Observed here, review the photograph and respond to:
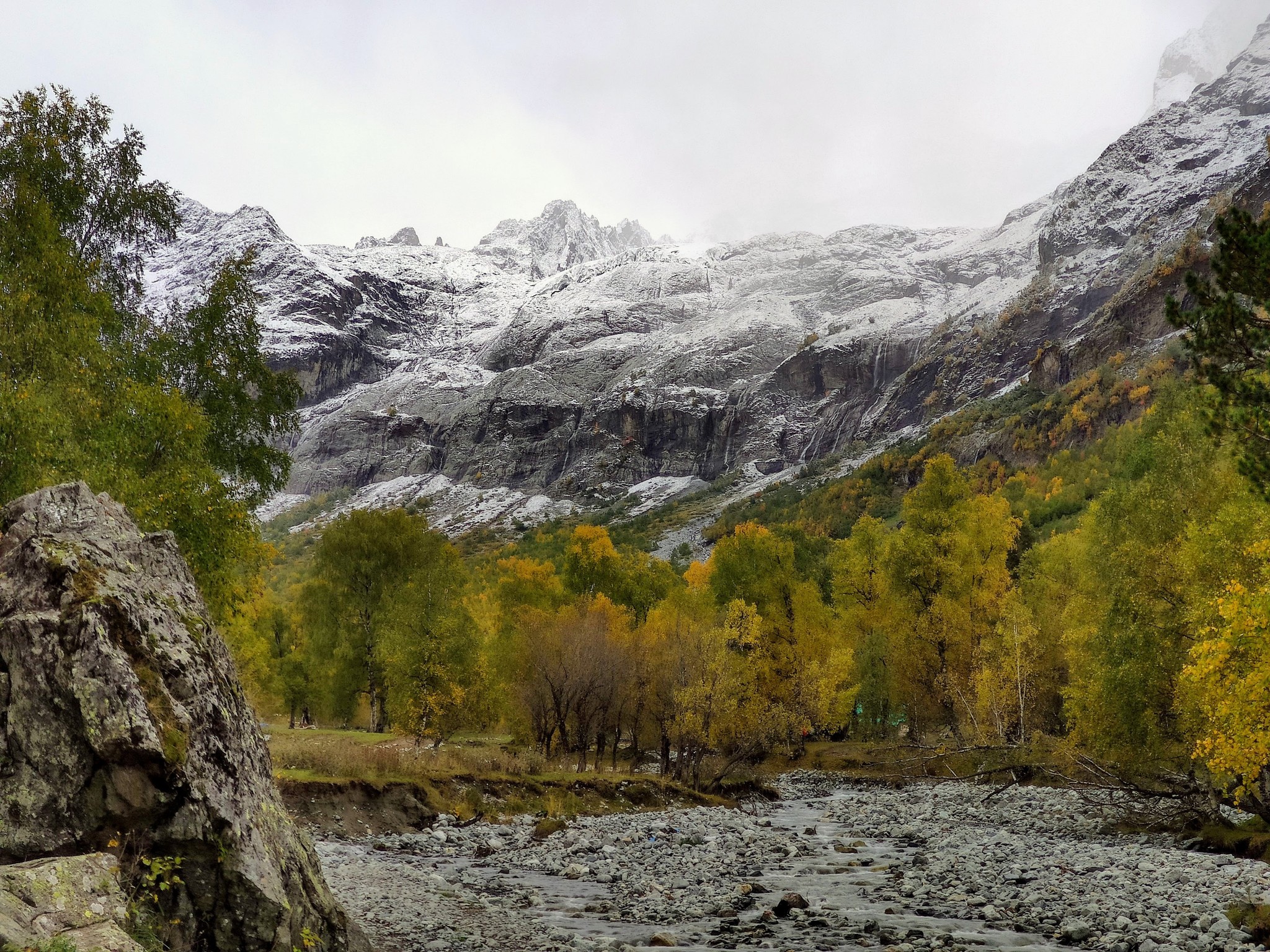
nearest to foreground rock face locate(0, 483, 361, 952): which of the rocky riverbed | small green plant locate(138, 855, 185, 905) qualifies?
small green plant locate(138, 855, 185, 905)

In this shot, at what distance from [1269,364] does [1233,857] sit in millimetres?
15288

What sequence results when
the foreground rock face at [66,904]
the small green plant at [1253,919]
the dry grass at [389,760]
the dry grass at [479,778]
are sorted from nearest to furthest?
the foreground rock face at [66,904] < the small green plant at [1253,919] < the dry grass at [389,760] < the dry grass at [479,778]

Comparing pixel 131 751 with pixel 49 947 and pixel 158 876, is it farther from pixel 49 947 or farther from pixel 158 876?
pixel 49 947

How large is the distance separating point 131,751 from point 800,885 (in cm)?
1831

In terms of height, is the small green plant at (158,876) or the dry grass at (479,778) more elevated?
the small green plant at (158,876)

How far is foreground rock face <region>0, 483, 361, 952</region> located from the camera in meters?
8.05

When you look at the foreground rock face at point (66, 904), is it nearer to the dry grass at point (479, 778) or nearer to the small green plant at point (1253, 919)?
A: the small green plant at point (1253, 919)

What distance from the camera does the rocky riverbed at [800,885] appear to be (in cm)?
1529

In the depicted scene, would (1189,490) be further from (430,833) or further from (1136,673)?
(430,833)

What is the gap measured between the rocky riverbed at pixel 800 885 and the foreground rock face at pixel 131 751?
647 cm

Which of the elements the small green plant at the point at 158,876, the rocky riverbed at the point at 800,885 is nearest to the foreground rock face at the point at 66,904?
the small green plant at the point at 158,876

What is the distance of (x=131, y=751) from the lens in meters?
8.30

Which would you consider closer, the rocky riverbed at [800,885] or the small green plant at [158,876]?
the small green plant at [158,876]

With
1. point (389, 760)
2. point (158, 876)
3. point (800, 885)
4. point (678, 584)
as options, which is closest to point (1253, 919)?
point (800, 885)
